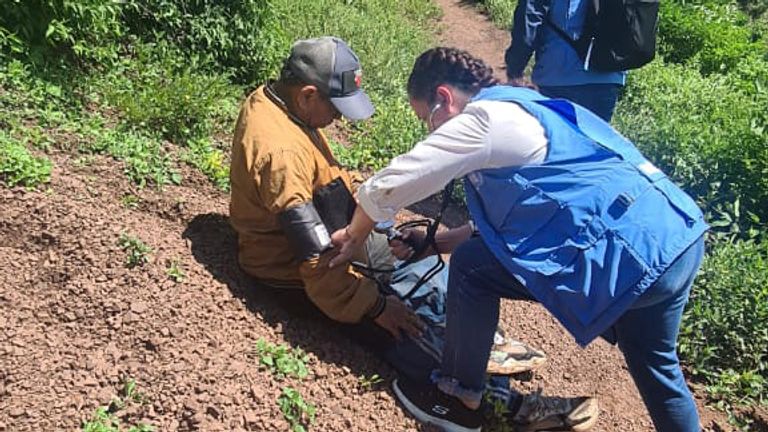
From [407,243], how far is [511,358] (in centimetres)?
67

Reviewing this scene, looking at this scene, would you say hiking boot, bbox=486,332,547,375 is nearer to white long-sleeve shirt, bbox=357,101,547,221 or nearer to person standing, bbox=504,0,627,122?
white long-sleeve shirt, bbox=357,101,547,221

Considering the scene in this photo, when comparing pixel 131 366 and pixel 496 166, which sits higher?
pixel 496 166

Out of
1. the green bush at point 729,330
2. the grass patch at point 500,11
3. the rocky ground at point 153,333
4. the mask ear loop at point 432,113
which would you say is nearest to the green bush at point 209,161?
the rocky ground at point 153,333

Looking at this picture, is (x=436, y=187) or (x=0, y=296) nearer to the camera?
(x=436, y=187)

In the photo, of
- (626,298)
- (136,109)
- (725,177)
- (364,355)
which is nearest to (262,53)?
(136,109)

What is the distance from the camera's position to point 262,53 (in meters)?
5.13

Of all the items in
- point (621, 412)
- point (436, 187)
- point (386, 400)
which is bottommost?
point (621, 412)

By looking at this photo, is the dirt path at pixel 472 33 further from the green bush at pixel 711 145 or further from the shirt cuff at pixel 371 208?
the shirt cuff at pixel 371 208

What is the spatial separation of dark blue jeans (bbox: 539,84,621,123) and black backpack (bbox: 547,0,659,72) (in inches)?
6.2

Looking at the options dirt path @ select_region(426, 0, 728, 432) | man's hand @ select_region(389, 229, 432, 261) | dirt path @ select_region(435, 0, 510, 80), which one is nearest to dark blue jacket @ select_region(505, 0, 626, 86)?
dirt path @ select_region(426, 0, 728, 432)

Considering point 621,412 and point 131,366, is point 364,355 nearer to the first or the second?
point 131,366

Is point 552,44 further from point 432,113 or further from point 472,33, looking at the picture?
point 472,33

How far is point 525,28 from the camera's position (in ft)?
13.9

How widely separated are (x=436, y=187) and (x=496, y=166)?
18cm
